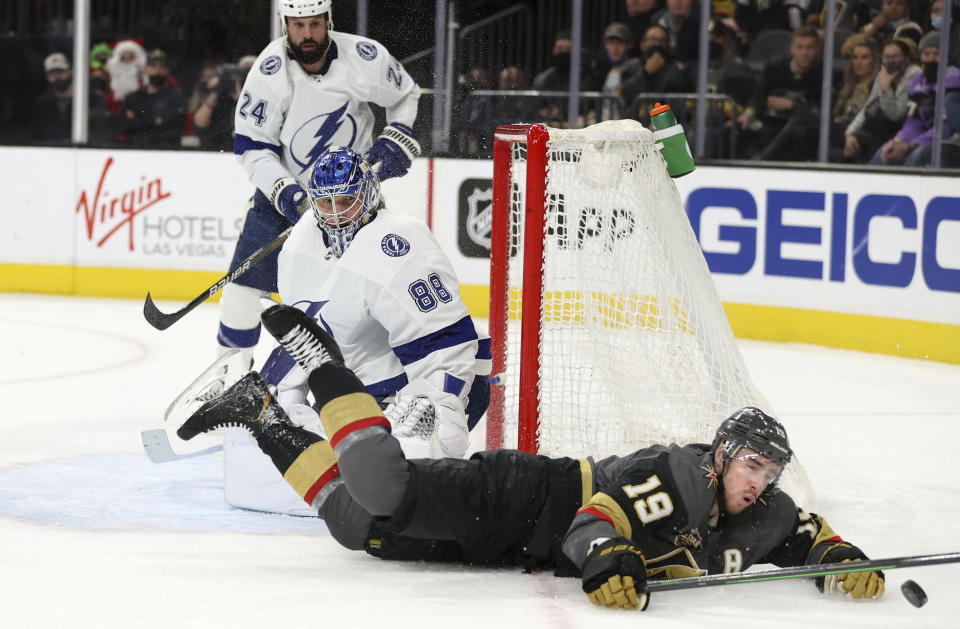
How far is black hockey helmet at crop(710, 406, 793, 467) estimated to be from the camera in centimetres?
237

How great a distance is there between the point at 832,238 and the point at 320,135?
259 centimetres

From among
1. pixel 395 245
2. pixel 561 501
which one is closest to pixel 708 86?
pixel 395 245

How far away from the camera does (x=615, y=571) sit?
90.0 inches

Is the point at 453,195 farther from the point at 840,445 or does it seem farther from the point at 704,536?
the point at 704,536

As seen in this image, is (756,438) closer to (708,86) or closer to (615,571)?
(615,571)

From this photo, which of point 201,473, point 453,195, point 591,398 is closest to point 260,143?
point 201,473

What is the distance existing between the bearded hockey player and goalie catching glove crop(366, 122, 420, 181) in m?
1.55

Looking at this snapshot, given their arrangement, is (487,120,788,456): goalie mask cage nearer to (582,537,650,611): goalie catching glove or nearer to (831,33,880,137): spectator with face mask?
(582,537,650,611): goalie catching glove

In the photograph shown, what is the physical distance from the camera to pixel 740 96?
22.0 feet

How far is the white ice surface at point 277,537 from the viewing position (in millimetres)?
2369

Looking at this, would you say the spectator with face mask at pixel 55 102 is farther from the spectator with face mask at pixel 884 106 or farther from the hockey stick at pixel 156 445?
the hockey stick at pixel 156 445

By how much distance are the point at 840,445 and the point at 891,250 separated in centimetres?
185

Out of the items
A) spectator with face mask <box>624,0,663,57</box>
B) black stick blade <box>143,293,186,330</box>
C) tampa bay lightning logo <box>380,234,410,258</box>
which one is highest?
spectator with face mask <box>624,0,663,57</box>

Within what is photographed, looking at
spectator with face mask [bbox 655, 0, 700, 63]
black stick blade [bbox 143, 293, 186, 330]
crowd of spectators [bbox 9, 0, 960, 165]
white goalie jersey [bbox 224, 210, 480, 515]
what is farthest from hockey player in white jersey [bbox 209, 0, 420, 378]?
spectator with face mask [bbox 655, 0, 700, 63]
